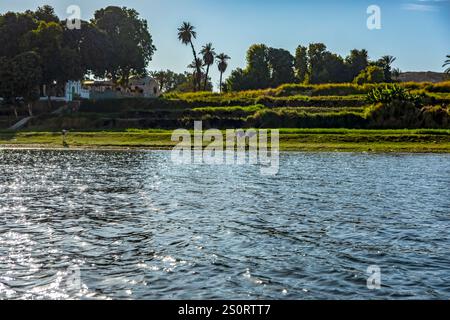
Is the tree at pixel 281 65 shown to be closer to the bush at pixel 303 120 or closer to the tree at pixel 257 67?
the tree at pixel 257 67

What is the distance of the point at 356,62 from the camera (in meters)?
162

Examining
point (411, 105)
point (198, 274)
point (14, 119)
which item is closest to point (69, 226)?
point (198, 274)

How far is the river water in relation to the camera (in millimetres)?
14172

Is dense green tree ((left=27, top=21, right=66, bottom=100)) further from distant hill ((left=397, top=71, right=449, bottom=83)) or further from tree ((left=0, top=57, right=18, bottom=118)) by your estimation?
distant hill ((left=397, top=71, right=449, bottom=83))

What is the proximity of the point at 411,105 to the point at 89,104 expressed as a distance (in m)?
58.9

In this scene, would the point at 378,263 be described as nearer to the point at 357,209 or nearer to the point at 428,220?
the point at 428,220

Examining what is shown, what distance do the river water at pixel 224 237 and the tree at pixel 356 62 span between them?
416 ft

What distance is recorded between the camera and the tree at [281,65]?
166 metres

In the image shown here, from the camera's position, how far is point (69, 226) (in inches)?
846

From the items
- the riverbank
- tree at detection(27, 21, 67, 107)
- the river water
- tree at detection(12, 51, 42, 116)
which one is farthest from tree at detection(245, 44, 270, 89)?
the river water

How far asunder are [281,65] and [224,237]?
151 m

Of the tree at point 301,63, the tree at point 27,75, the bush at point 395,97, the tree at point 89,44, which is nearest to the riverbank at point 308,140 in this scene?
the bush at point 395,97

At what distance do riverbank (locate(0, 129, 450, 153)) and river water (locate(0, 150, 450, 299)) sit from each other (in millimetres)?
29250
